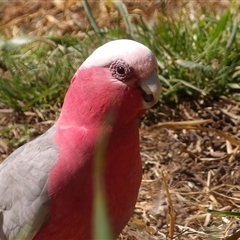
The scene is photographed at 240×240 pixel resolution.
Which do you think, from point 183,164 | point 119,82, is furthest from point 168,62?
point 119,82

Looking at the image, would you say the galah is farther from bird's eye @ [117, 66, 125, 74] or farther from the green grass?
the green grass

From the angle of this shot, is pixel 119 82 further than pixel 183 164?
No

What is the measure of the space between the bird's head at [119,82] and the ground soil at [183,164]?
1.89ft

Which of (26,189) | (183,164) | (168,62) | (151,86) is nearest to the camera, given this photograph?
(151,86)

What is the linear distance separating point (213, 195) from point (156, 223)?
0.83 feet

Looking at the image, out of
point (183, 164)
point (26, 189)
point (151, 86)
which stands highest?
point (151, 86)

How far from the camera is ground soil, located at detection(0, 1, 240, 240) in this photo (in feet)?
8.43

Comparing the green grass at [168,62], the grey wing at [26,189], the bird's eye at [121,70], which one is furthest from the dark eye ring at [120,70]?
the green grass at [168,62]

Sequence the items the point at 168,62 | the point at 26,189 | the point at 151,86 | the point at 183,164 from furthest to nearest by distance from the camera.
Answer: the point at 168,62
the point at 183,164
the point at 26,189
the point at 151,86

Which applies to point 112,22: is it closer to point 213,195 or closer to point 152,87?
point 213,195

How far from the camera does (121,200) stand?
203 centimetres

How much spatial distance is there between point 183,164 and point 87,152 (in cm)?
97

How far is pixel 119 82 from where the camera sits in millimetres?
1910

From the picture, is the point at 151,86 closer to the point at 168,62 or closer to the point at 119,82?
the point at 119,82
